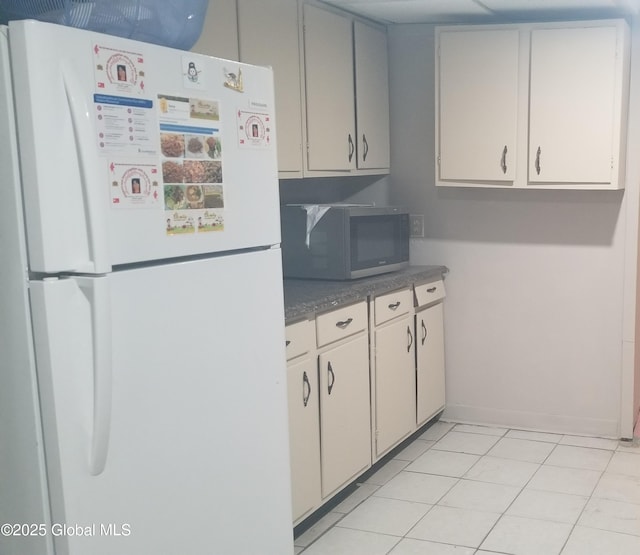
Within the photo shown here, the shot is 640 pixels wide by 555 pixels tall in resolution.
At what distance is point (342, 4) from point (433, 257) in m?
1.46

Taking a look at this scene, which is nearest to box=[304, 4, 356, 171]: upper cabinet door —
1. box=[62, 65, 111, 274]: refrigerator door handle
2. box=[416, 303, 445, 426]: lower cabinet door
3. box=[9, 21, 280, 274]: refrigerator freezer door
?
box=[416, 303, 445, 426]: lower cabinet door

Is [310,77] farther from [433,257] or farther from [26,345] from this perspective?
[26,345]

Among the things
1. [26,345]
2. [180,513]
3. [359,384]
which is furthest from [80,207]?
[359,384]

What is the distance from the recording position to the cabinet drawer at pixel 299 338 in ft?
9.00

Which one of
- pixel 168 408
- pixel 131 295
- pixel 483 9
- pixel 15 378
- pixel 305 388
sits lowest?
pixel 305 388

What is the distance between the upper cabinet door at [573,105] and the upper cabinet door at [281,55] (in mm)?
1201

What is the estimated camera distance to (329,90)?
11.3ft

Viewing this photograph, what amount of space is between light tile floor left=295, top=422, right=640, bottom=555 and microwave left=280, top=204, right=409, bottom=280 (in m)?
0.98

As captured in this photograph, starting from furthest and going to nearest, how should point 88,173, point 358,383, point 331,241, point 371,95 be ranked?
point 371,95 < point 331,241 < point 358,383 < point 88,173

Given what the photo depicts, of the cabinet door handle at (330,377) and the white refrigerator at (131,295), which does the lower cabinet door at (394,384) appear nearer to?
the cabinet door handle at (330,377)

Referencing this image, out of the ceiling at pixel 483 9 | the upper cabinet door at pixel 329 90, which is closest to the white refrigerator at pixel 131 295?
the upper cabinet door at pixel 329 90

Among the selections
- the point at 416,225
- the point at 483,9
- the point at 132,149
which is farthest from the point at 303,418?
the point at 483,9

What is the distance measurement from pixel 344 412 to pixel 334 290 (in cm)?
51

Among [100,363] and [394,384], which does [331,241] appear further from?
[100,363]
